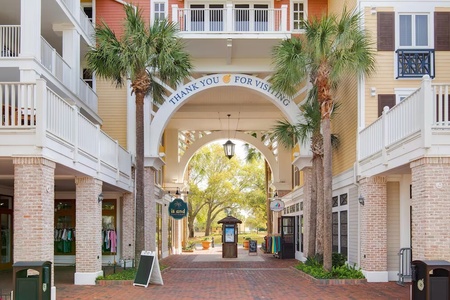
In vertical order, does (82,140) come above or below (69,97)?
below

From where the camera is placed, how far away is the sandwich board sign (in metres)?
18.6

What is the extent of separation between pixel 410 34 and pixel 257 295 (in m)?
9.44

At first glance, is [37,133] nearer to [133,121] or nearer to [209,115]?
[133,121]

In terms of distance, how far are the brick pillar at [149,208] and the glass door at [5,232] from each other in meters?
5.17

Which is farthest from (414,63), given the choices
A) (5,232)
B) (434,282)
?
(5,232)

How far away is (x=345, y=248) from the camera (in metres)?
23.2

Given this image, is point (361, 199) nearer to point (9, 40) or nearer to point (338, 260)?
point (338, 260)

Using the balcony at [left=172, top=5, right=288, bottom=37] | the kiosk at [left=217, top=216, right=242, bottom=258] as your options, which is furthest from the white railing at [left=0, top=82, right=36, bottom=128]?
the kiosk at [left=217, top=216, right=242, bottom=258]

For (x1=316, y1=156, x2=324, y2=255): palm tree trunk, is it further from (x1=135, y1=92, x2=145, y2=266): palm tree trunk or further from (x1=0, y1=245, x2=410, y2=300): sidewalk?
(x1=135, y1=92, x2=145, y2=266): palm tree trunk

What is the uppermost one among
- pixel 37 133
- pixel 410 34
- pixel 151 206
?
pixel 410 34

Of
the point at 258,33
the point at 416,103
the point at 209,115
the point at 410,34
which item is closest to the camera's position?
A: the point at 416,103

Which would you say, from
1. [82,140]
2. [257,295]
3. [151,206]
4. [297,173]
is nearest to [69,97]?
[82,140]

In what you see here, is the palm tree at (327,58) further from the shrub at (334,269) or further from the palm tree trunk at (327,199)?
the shrub at (334,269)

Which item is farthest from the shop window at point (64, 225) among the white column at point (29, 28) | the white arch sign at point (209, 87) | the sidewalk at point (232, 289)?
the white column at point (29, 28)
